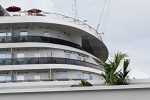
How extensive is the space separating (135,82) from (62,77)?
1439 cm

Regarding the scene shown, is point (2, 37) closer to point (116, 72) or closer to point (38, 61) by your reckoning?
point (38, 61)

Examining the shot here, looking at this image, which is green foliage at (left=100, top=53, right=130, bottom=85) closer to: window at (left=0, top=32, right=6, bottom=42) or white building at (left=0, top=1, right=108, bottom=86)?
white building at (left=0, top=1, right=108, bottom=86)

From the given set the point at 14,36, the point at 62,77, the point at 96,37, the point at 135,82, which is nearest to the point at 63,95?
the point at 135,82

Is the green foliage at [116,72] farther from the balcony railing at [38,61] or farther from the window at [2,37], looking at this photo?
the window at [2,37]

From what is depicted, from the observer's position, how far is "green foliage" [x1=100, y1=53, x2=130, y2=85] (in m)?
17.7

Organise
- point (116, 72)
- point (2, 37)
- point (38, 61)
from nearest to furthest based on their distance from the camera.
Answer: point (116, 72) → point (38, 61) → point (2, 37)

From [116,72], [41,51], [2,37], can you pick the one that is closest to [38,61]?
[41,51]

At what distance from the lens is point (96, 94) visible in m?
16.2

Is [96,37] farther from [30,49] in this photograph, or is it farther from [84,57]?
[30,49]

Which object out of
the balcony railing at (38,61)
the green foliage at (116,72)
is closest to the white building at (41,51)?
the balcony railing at (38,61)

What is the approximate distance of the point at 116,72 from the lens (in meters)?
18.3

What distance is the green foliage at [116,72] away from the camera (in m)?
17.7

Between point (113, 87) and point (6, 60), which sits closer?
point (113, 87)

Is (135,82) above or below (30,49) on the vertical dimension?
below
